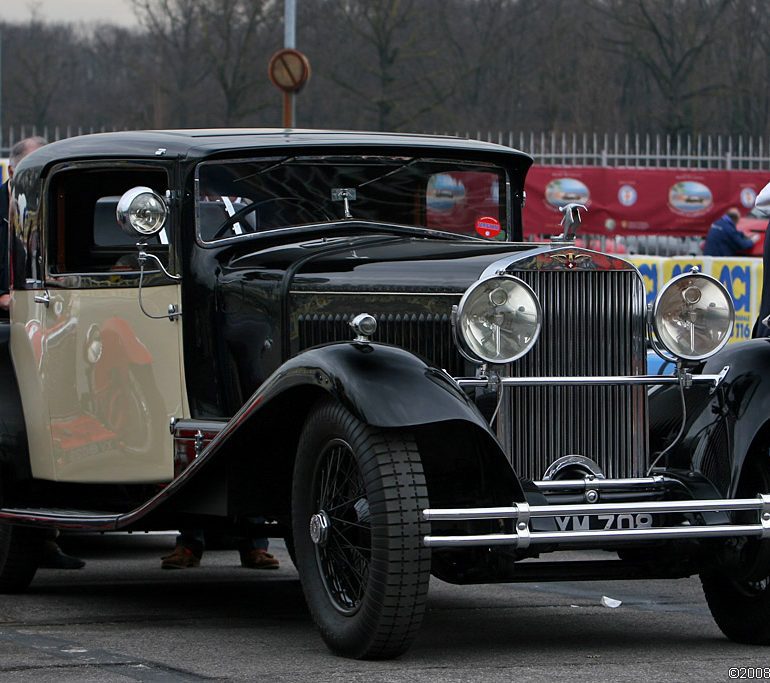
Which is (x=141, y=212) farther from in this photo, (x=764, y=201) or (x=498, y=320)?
(x=764, y=201)

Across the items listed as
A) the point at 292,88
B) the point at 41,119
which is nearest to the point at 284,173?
the point at 292,88

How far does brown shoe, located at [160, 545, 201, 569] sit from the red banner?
1152 cm

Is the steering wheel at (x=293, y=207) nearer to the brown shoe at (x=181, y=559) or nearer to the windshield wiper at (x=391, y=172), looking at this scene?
the windshield wiper at (x=391, y=172)

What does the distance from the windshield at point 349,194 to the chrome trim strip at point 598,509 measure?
6.25ft

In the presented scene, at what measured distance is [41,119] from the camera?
47.7 metres

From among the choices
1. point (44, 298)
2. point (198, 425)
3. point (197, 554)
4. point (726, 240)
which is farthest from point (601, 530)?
point (726, 240)

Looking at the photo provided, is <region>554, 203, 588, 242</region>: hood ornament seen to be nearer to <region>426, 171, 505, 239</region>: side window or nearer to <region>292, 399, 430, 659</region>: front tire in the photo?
<region>426, 171, 505, 239</region>: side window

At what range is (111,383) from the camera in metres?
6.12

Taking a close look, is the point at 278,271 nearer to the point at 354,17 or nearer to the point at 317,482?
the point at 317,482

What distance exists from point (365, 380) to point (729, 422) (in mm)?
1340

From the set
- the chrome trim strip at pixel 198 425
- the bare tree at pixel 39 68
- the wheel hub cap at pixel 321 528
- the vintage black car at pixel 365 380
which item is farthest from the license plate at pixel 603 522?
the bare tree at pixel 39 68

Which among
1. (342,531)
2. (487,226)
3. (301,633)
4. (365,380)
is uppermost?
(487,226)

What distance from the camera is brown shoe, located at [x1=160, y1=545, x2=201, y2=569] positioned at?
7.26 meters

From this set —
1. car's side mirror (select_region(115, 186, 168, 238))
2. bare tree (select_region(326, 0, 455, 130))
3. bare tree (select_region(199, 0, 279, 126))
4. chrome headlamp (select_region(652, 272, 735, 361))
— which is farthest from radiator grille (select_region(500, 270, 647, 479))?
bare tree (select_region(199, 0, 279, 126))
